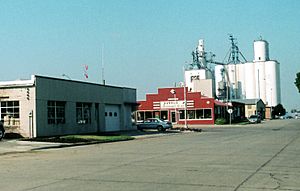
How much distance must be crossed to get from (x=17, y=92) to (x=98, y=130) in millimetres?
10809

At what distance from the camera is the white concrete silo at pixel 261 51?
135 m

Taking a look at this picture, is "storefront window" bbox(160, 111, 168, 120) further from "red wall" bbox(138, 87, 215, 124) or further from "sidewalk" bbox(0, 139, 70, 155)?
"sidewalk" bbox(0, 139, 70, 155)

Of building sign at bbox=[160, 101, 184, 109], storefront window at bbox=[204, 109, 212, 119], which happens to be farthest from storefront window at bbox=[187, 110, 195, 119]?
storefront window at bbox=[204, 109, 212, 119]

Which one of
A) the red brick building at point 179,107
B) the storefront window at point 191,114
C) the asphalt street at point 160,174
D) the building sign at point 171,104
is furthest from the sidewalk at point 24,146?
the storefront window at point 191,114

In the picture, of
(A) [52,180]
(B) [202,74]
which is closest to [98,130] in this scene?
(A) [52,180]

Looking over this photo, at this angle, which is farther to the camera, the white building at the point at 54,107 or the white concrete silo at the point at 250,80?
the white concrete silo at the point at 250,80

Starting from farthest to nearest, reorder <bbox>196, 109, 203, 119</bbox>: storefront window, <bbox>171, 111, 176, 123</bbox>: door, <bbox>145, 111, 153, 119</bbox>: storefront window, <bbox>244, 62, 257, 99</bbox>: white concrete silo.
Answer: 1. <bbox>244, 62, 257, 99</bbox>: white concrete silo
2. <bbox>145, 111, 153, 119</bbox>: storefront window
3. <bbox>171, 111, 176, 123</bbox>: door
4. <bbox>196, 109, 203, 119</bbox>: storefront window

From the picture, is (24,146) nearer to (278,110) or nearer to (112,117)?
(112,117)

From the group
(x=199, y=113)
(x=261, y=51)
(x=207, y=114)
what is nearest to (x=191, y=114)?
(x=199, y=113)

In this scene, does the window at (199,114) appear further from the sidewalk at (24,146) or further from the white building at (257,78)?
the white building at (257,78)

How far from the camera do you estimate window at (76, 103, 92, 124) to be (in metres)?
39.9

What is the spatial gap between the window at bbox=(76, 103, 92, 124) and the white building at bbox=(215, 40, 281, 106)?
93538 millimetres

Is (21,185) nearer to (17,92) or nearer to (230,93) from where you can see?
(17,92)

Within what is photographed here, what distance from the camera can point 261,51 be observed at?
136 metres
